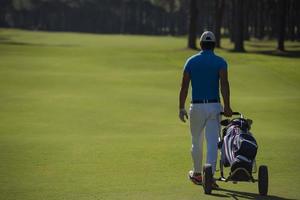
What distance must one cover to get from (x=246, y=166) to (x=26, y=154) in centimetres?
583

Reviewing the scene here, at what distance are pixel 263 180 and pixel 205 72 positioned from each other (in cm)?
187

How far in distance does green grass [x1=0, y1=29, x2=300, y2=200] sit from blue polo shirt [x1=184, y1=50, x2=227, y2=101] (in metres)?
1.42

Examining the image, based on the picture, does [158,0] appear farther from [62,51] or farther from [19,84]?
[19,84]

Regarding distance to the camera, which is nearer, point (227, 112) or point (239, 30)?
point (227, 112)

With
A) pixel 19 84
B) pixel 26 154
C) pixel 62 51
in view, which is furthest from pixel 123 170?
pixel 62 51

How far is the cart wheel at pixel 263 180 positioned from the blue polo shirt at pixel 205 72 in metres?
1.46

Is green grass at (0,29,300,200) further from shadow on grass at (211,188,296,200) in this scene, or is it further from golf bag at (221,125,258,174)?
golf bag at (221,125,258,174)

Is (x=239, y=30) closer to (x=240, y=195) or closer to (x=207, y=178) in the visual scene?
(x=240, y=195)

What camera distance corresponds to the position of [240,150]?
9.92 meters

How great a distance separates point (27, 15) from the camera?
17325cm

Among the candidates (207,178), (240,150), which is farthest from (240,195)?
(240,150)

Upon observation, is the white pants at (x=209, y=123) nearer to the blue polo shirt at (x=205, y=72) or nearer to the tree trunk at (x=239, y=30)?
the blue polo shirt at (x=205, y=72)

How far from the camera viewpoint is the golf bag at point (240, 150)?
9.89 metres

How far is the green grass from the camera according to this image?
11.0 meters
